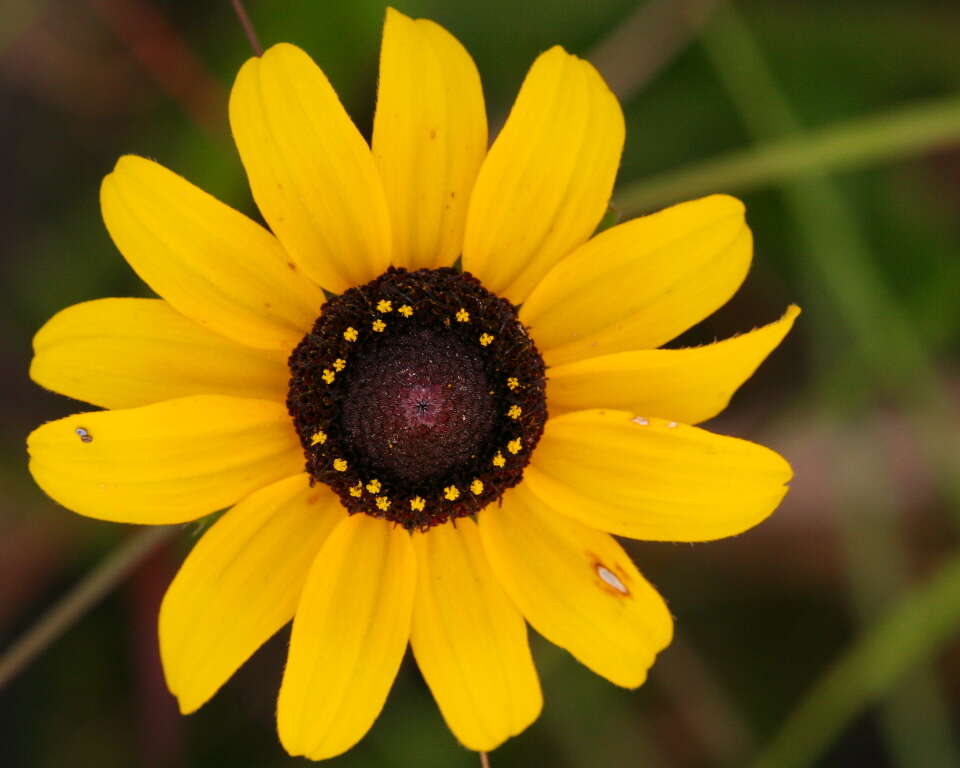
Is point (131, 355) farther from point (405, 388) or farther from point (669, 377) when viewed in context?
point (669, 377)

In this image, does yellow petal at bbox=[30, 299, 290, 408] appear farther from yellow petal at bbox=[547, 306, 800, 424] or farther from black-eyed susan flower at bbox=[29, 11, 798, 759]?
yellow petal at bbox=[547, 306, 800, 424]

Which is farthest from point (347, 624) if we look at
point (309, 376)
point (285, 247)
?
point (285, 247)

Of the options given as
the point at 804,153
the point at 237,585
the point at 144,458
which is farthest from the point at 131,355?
the point at 804,153

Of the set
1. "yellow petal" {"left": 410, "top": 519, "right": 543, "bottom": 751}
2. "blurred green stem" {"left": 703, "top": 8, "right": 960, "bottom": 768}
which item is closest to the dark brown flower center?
"yellow petal" {"left": 410, "top": 519, "right": 543, "bottom": 751}

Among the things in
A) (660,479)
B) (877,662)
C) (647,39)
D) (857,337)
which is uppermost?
(647,39)

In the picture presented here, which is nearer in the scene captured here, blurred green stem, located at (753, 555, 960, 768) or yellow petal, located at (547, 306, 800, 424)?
yellow petal, located at (547, 306, 800, 424)

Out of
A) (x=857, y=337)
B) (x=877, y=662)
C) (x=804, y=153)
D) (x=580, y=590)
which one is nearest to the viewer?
(x=580, y=590)

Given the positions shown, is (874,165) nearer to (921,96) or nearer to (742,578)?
Result: (921,96)
